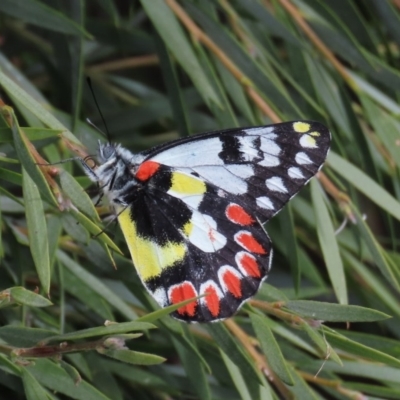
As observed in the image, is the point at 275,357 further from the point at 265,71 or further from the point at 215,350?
the point at 265,71

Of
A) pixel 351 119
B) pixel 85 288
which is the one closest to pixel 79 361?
pixel 85 288

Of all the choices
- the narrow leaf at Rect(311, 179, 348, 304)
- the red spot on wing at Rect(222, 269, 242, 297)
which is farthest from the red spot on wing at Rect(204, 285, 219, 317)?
the narrow leaf at Rect(311, 179, 348, 304)

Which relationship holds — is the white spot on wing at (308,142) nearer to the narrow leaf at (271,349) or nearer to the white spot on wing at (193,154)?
the white spot on wing at (193,154)

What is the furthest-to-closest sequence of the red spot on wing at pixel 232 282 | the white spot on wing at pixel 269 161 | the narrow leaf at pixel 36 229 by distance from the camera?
the white spot on wing at pixel 269 161, the red spot on wing at pixel 232 282, the narrow leaf at pixel 36 229

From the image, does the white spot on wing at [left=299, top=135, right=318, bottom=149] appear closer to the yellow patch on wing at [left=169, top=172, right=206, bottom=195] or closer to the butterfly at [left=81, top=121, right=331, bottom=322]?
the butterfly at [left=81, top=121, right=331, bottom=322]

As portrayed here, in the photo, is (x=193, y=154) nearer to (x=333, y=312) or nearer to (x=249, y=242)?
(x=249, y=242)

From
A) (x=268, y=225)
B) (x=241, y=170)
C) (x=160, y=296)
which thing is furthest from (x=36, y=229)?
(x=268, y=225)

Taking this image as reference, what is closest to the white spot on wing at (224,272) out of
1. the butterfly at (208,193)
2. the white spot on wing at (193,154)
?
the butterfly at (208,193)
